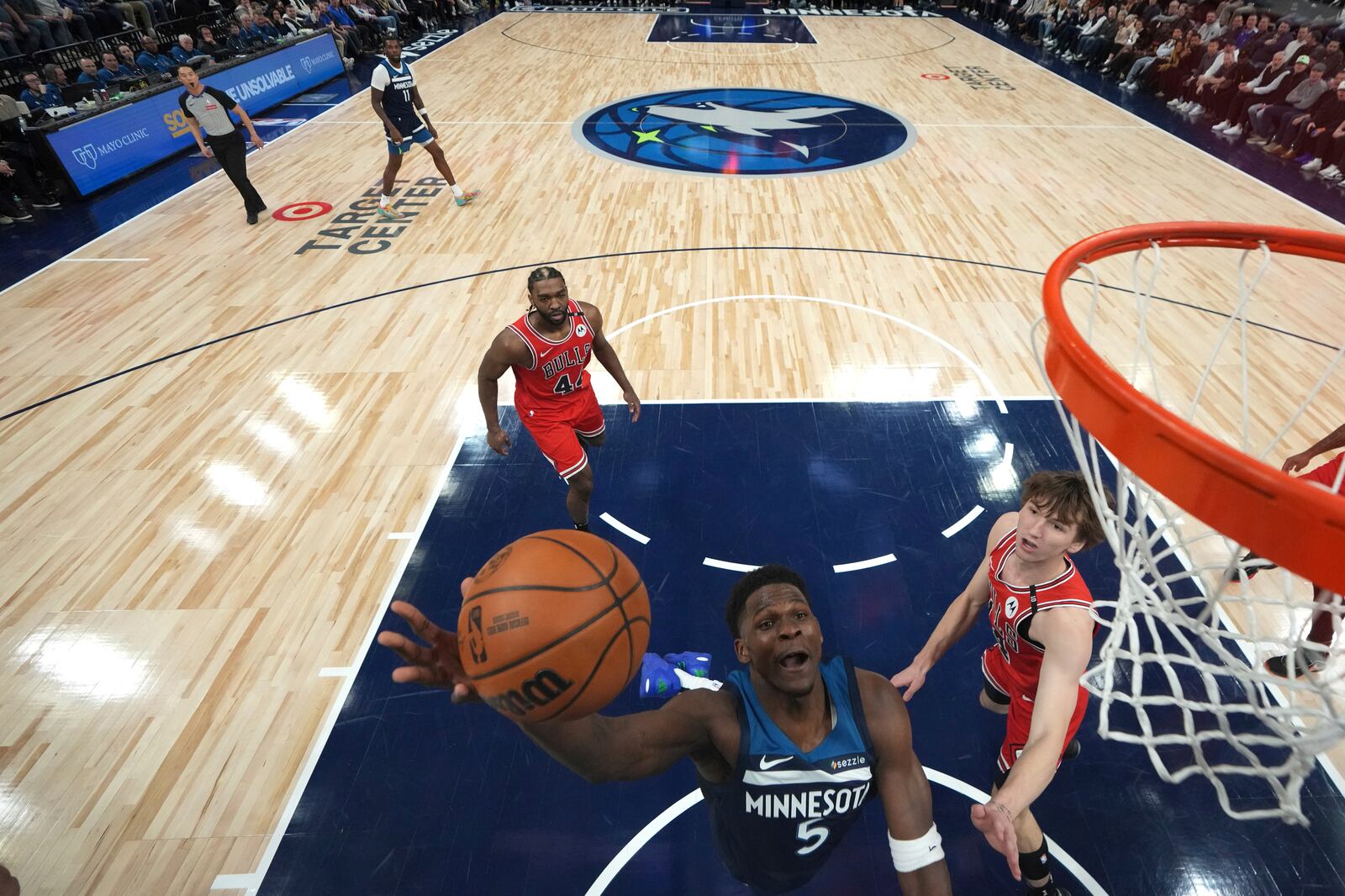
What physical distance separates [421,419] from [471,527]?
1.36 metres

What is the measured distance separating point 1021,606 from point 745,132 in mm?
10548

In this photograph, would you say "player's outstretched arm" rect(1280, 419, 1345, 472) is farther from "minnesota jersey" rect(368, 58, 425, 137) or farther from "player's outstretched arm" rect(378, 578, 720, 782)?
"minnesota jersey" rect(368, 58, 425, 137)

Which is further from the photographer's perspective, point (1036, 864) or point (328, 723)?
point (328, 723)

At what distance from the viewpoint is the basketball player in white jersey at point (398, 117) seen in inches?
311

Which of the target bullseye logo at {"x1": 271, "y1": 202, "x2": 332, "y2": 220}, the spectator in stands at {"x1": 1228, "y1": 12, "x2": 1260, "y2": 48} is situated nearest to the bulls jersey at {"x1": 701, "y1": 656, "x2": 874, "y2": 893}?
the target bullseye logo at {"x1": 271, "y1": 202, "x2": 332, "y2": 220}

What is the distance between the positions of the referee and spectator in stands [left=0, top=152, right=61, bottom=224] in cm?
250

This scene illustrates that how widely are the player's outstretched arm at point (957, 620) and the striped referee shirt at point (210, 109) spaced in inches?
→ 340

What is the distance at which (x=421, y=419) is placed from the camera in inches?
207

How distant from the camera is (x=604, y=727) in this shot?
1853 millimetres

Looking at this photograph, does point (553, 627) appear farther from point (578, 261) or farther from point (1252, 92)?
point (1252, 92)

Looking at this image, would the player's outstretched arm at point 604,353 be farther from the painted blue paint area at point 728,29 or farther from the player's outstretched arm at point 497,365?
the painted blue paint area at point 728,29

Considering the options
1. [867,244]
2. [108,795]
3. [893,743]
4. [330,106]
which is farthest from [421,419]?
[330,106]

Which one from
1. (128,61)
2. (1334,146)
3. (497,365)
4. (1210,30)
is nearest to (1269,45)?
(1210,30)

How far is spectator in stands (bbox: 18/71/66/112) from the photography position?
905 centimetres
